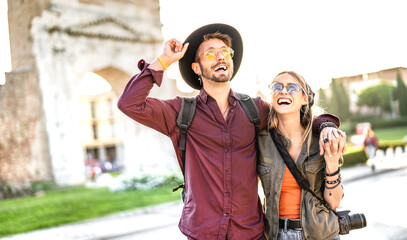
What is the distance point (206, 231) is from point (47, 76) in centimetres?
1872

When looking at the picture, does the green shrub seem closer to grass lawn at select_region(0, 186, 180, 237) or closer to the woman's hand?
grass lawn at select_region(0, 186, 180, 237)

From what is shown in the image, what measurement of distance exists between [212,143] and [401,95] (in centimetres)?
6068

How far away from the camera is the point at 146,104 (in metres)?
2.56

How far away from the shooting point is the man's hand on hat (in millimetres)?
2571

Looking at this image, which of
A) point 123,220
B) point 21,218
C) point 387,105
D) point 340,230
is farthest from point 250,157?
point 387,105

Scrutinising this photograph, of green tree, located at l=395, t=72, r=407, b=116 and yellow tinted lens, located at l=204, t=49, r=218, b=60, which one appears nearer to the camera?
yellow tinted lens, located at l=204, t=49, r=218, b=60

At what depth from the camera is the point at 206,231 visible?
244 centimetres

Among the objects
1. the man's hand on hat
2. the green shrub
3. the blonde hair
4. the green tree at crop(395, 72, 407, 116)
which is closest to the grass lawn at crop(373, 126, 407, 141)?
the green tree at crop(395, 72, 407, 116)

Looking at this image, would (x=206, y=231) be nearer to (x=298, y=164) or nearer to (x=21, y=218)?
(x=298, y=164)

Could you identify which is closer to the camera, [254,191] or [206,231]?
[206,231]

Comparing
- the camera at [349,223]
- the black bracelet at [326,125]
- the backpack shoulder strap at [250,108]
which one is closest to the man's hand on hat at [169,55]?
the backpack shoulder strap at [250,108]

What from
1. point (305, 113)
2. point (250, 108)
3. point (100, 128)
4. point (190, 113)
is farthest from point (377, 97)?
point (190, 113)

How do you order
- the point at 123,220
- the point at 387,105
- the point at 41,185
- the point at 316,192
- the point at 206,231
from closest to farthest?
the point at 206,231 → the point at 316,192 → the point at 123,220 → the point at 41,185 → the point at 387,105

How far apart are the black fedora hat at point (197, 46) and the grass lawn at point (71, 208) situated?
7.85m
